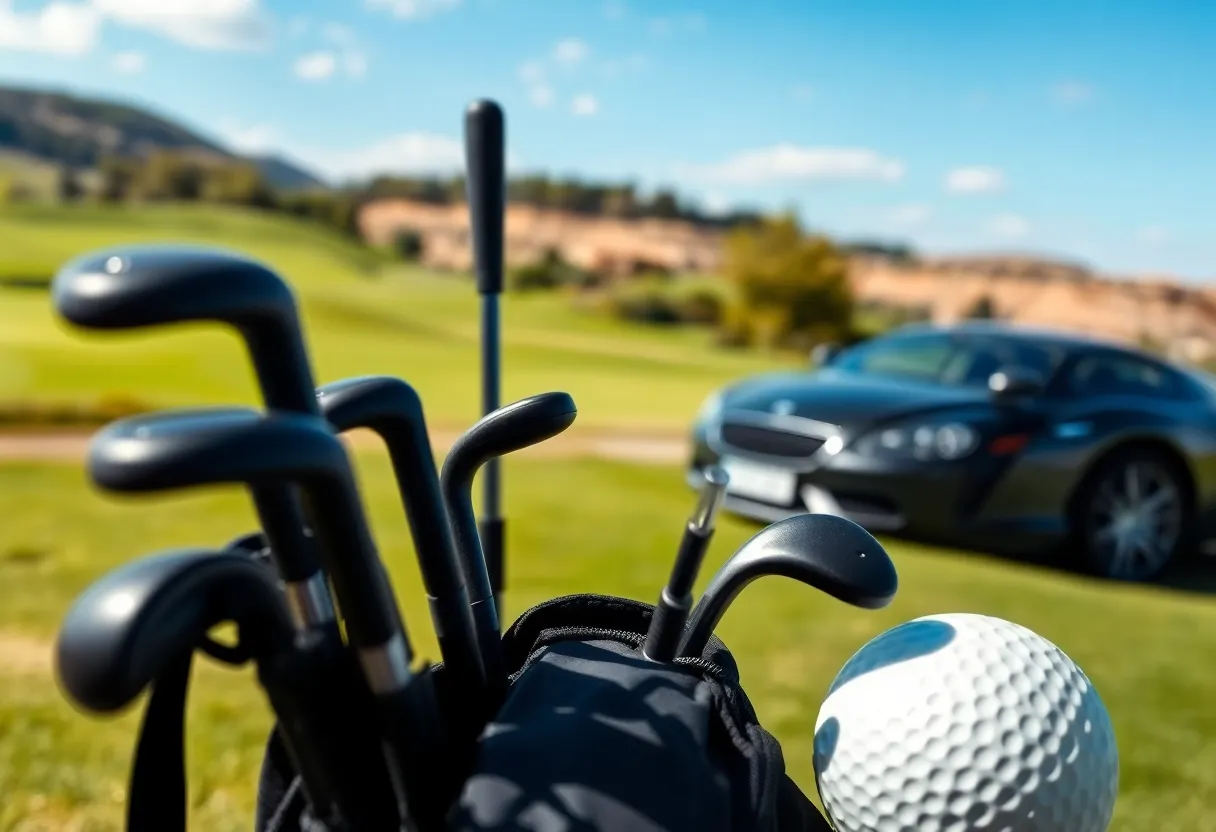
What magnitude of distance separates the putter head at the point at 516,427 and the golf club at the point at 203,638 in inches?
14.8

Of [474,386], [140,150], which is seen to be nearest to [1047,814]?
[474,386]

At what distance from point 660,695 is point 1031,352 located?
5213mm

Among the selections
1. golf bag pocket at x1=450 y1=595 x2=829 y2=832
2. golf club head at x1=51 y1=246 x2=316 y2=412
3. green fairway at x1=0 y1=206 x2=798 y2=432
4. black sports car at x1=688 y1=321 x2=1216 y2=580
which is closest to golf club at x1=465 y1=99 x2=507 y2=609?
green fairway at x1=0 y1=206 x2=798 y2=432

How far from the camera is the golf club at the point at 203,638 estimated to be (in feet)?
2.30

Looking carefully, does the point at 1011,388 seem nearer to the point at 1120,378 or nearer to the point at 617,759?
the point at 1120,378

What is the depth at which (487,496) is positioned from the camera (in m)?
2.21

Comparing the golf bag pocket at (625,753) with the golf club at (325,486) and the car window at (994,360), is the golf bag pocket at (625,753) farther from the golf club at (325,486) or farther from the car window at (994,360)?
the car window at (994,360)

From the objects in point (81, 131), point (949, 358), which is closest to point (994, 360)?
point (949, 358)

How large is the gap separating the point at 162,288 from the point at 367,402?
324 mm

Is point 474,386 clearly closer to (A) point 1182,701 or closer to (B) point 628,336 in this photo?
(A) point 1182,701

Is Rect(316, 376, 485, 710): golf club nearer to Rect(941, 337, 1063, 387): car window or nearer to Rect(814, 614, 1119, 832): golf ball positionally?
Rect(814, 614, 1119, 832): golf ball

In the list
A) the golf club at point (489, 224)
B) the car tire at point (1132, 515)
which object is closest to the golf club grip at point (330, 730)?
the golf club at point (489, 224)

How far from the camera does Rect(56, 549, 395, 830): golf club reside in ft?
2.30

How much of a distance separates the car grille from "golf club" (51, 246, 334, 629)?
4453mm
